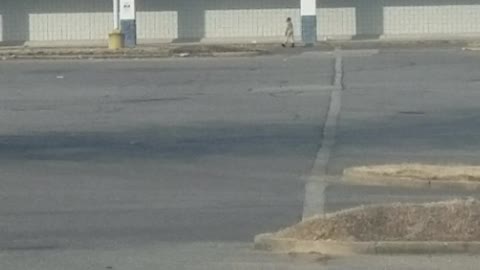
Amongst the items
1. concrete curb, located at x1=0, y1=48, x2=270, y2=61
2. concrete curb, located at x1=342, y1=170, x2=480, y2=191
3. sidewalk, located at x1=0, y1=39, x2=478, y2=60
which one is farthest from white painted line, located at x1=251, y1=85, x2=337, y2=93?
sidewalk, located at x1=0, y1=39, x2=478, y2=60

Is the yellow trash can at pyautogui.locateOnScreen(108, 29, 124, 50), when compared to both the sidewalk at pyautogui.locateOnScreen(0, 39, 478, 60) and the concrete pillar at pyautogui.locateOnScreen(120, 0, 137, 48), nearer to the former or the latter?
the sidewalk at pyautogui.locateOnScreen(0, 39, 478, 60)

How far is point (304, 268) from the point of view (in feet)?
39.3

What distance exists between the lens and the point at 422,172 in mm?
18266

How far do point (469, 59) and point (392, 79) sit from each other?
31.6 feet

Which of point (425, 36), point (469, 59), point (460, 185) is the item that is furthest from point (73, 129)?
point (425, 36)

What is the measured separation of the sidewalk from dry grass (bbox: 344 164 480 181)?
39.1 meters

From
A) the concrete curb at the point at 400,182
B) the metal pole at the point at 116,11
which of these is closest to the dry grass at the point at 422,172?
Answer: the concrete curb at the point at 400,182

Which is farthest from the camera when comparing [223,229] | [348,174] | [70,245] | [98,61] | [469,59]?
[98,61]

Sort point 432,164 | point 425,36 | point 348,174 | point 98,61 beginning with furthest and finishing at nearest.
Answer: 1. point 425,36
2. point 98,61
3. point 432,164
4. point 348,174

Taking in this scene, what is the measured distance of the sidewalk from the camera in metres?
58.8

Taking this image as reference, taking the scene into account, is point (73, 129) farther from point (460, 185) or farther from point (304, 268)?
point (304, 268)

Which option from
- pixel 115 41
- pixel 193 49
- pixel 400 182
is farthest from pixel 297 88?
pixel 115 41

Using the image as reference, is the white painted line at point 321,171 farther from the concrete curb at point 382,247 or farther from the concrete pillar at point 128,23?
the concrete pillar at point 128,23

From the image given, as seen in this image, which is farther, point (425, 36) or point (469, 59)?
point (425, 36)
